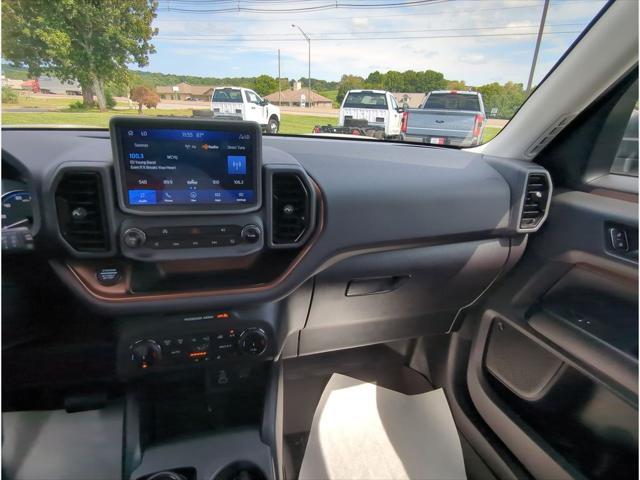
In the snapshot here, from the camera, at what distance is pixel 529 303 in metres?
1.76

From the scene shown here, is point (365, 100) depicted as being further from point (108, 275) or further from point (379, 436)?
point (379, 436)

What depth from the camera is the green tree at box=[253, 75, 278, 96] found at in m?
1.52

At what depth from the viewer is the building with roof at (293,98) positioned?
1.59 m

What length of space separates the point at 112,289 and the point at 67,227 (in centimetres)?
25

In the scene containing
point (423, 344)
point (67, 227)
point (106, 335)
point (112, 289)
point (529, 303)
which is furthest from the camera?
point (423, 344)

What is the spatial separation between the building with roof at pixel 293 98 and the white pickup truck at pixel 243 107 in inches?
1.2

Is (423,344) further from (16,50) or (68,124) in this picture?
(16,50)

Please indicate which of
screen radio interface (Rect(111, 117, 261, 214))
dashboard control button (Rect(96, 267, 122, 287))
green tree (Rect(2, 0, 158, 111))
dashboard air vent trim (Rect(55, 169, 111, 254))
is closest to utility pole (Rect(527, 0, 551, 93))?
screen radio interface (Rect(111, 117, 261, 214))

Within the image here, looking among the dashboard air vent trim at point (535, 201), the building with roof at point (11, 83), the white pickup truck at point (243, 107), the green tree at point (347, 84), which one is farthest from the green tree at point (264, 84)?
the dashboard air vent trim at point (535, 201)

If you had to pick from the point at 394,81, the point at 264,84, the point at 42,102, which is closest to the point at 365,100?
the point at 394,81

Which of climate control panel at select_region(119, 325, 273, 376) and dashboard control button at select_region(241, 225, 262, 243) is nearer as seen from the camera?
dashboard control button at select_region(241, 225, 262, 243)

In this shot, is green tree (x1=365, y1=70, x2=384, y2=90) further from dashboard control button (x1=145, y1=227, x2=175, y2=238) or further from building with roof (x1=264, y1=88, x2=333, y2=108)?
dashboard control button (x1=145, y1=227, x2=175, y2=238)

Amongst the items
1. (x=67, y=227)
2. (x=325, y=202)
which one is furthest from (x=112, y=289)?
(x=325, y=202)

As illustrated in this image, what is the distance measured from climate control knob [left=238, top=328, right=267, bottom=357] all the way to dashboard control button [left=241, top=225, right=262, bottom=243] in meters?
0.39
